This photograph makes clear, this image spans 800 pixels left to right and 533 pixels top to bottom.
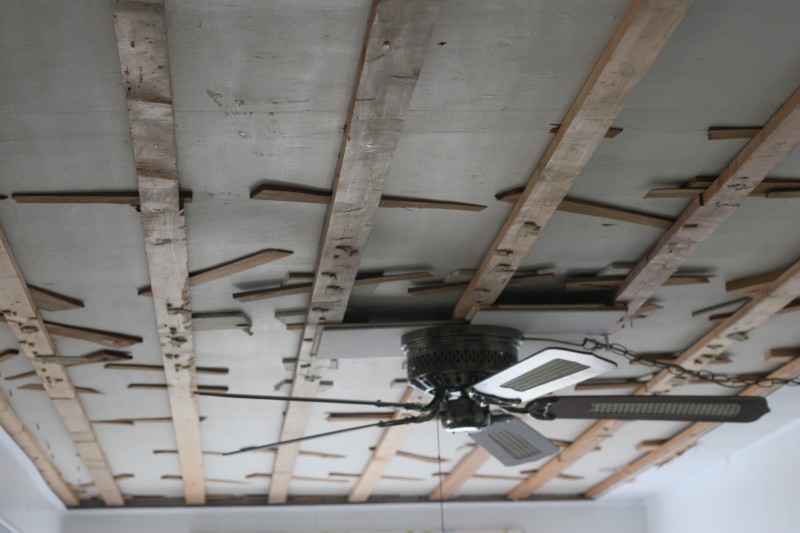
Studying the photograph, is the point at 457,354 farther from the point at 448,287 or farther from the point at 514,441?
the point at 514,441

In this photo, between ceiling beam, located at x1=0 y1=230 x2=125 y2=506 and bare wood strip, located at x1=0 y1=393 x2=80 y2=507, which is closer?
ceiling beam, located at x1=0 y1=230 x2=125 y2=506

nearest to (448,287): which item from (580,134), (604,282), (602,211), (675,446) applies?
(604,282)

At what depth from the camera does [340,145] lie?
2.63 metres

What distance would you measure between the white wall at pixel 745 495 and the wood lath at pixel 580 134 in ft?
11.1

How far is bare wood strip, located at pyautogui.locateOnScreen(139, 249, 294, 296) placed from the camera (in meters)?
3.33

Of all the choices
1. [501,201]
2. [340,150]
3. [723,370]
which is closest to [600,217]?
[501,201]

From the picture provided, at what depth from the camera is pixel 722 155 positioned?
2.81m

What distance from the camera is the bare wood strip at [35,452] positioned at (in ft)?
16.5

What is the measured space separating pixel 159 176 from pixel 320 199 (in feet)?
1.66

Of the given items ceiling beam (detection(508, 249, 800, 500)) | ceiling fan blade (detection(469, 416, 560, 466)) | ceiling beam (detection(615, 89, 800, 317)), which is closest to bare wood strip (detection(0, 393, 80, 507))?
ceiling fan blade (detection(469, 416, 560, 466))

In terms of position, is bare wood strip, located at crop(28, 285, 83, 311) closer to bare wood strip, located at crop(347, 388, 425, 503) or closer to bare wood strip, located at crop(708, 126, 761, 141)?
bare wood strip, located at crop(347, 388, 425, 503)

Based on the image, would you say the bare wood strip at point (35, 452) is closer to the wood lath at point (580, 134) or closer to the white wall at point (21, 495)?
the white wall at point (21, 495)

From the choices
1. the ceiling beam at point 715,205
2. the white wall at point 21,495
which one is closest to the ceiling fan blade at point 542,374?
the ceiling beam at point 715,205

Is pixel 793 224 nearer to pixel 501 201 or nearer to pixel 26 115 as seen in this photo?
pixel 501 201
